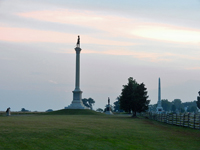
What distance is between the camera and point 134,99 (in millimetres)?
72500

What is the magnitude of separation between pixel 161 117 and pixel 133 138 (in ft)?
93.9

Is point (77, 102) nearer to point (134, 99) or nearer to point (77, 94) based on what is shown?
point (77, 94)

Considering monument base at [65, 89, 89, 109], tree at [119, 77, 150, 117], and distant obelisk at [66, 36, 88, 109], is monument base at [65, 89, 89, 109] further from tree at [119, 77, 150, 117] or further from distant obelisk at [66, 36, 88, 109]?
tree at [119, 77, 150, 117]

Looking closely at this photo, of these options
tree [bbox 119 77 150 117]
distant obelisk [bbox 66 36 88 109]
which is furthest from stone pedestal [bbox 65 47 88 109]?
tree [bbox 119 77 150 117]

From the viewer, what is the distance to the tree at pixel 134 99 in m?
72.7

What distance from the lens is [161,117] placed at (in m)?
50.8

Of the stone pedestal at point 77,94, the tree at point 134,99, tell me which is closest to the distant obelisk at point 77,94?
the stone pedestal at point 77,94

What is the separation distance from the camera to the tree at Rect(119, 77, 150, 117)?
72688 mm

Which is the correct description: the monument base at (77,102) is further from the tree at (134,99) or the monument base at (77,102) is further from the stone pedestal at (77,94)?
the tree at (134,99)

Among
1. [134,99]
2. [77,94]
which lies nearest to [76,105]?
[77,94]

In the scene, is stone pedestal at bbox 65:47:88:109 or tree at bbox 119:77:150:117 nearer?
tree at bbox 119:77:150:117

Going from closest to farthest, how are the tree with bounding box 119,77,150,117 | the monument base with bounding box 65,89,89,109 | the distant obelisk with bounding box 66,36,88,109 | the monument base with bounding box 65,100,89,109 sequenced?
1. the tree with bounding box 119,77,150,117
2. the monument base with bounding box 65,100,89,109
3. the monument base with bounding box 65,89,89,109
4. the distant obelisk with bounding box 66,36,88,109

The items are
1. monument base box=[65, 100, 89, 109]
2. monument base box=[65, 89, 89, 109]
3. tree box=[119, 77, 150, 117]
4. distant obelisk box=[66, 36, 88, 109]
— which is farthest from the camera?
distant obelisk box=[66, 36, 88, 109]

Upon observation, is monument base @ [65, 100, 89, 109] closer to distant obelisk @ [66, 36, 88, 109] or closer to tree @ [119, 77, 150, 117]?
distant obelisk @ [66, 36, 88, 109]
